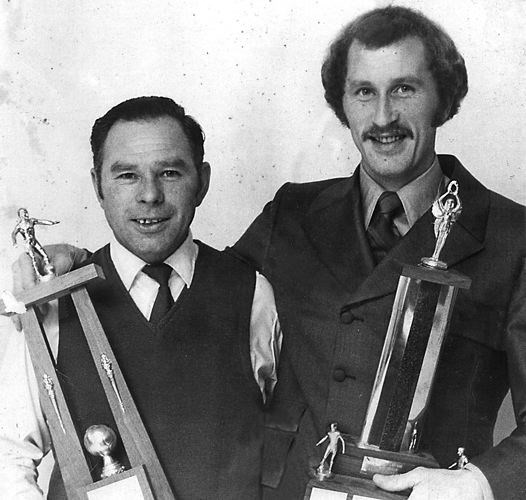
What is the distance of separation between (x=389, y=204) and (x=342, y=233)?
99 mm

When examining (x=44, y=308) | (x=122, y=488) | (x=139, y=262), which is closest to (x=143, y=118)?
(x=139, y=262)

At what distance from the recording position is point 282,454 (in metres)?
1.55

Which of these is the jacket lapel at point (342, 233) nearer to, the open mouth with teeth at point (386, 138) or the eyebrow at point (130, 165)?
the open mouth with teeth at point (386, 138)

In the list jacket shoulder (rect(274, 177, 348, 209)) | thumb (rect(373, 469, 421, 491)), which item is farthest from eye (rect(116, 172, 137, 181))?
thumb (rect(373, 469, 421, 491))

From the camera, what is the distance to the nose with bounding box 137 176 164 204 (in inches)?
56.5

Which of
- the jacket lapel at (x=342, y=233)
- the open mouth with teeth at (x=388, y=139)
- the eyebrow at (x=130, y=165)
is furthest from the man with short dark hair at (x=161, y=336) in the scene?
the open mouth with teeth at (x=388, y=139)

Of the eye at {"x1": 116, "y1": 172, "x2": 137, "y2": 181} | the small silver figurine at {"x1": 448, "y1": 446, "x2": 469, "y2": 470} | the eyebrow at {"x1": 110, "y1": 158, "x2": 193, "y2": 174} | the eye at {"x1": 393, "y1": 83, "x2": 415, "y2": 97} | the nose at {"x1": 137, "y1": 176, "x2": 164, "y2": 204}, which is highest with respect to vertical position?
the eye at {"x1": 393, "y1": 83, "x2": 415, "y2": 97}

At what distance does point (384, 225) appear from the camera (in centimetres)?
157

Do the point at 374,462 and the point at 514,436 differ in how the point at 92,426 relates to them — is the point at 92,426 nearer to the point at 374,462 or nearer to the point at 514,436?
the point at 374,462

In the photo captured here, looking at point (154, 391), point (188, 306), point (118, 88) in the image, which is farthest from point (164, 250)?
point (118, 88)

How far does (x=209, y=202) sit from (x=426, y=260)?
2.32 ft

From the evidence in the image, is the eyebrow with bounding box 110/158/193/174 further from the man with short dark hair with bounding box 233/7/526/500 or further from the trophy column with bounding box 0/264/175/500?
the man with short dark hair with bounding box 233/7/526/500

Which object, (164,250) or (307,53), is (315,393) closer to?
(164,250)

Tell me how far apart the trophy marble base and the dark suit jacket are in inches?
5.8
